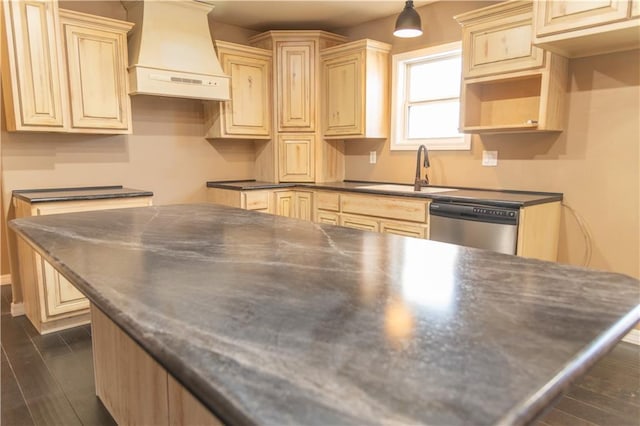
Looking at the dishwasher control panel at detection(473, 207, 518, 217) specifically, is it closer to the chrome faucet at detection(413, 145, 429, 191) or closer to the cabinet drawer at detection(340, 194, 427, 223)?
the cabinet drawer at detection(340, 194, 427, 223)

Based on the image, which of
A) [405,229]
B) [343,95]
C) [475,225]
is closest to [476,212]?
[475,225]

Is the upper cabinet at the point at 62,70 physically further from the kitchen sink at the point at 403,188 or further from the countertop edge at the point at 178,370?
the countertop edge at the point at 178,370

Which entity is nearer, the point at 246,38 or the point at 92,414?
the point at 92,414

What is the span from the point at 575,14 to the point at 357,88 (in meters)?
1.94

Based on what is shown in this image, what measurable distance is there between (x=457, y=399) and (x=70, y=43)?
3.54m

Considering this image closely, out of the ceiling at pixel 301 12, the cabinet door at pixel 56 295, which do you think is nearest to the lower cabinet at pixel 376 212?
the ceiling at pixel 301 12

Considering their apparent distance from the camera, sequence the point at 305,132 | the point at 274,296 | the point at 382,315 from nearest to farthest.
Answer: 1. the point at 382,315
2. the point at 274,296
3. the point at 305,132

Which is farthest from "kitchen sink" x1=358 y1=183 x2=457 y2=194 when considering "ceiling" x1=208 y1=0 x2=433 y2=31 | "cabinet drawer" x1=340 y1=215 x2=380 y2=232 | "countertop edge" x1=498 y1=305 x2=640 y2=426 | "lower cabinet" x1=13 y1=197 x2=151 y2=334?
"countertop edge" x1=498 y1=305 x2=640 y2=426

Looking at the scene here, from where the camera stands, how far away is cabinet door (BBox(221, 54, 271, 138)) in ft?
13.2

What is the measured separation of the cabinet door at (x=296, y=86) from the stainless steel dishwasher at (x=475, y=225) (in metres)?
1.82

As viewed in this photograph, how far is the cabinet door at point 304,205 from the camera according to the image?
4125 millimetres

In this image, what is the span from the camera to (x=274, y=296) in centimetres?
Result: 88

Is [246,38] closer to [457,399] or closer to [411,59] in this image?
[411,59]

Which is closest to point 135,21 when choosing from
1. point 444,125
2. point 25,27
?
point 25,27
